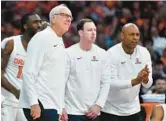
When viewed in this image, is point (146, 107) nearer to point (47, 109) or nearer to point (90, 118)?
point (90, 118)

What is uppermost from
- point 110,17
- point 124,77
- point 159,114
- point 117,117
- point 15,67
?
point 110,17

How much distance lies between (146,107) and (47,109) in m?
2.86

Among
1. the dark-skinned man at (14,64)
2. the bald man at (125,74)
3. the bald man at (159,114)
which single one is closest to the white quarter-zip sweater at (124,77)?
the bald man at (125,74)

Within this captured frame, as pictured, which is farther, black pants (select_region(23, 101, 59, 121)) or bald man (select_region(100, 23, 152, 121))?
bald man (select_region(100, 23, 152, 121))

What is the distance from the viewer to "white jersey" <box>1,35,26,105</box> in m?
9.02

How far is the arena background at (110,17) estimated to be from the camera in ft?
52.7

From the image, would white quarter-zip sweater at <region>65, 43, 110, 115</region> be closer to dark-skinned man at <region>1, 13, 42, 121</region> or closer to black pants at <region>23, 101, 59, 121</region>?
dark-skinned man at <region>1, 13, 42, 121</region>

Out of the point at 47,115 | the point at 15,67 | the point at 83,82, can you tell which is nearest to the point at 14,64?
the point at 15,67

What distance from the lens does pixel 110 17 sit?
676 inches

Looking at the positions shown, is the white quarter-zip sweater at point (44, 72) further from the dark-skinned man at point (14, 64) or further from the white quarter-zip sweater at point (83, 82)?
the dark-skinned man at point (14, 64)

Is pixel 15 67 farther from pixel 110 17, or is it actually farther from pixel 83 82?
pixel 110 17

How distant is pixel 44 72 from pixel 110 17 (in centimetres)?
973

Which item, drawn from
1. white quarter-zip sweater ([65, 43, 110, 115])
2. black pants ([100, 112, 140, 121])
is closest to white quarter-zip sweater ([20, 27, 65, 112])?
white quarter-zip sweater ([65, 43, 110, 115])

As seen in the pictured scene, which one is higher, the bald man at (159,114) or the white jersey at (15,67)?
the white jersey at (15,67)
